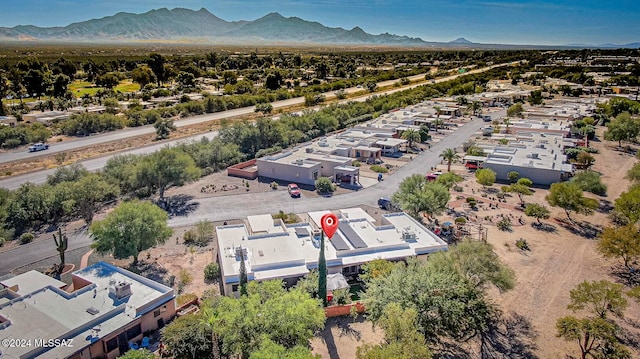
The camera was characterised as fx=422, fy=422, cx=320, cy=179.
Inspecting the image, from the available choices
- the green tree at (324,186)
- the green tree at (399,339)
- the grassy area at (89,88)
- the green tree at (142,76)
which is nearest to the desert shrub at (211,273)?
the green tree at (399,339)

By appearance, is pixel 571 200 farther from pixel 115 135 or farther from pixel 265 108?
pixel 115 135

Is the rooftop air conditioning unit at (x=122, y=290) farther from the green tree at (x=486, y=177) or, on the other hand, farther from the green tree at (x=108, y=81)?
the green tree at (x=108, y=81)

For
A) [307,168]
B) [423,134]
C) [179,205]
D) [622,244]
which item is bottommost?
[179,205]

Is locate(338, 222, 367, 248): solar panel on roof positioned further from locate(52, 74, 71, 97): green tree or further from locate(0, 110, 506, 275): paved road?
locate(52, 74, 71, 97): green tree

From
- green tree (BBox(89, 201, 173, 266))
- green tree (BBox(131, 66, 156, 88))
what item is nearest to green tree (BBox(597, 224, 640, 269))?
green tree (BBox(89, 201, 173, 266))

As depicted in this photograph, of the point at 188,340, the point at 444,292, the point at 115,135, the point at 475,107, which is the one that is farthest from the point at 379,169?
the point at 475,107

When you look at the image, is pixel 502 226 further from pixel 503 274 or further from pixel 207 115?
pixel 207 115
